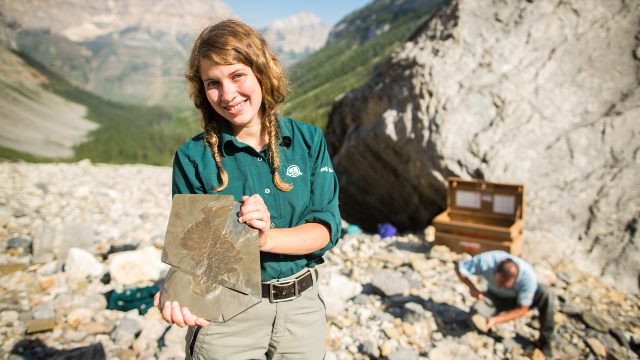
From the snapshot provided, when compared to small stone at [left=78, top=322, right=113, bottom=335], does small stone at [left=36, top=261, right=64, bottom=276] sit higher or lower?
higher

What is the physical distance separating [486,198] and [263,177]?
5.22 meters

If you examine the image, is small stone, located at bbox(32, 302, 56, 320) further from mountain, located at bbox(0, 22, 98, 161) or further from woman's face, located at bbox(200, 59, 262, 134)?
mountain, located at bbox(0, 22, 98, 161)

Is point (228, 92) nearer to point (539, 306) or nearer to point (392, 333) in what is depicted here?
point (392, 333)

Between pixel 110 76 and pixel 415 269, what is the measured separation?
134m

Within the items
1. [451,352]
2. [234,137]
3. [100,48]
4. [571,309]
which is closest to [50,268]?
[234,137]

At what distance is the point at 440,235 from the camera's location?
5727 millimetres

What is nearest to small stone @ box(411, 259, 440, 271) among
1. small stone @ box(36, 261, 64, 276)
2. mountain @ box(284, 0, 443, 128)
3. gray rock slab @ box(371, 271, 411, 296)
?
gray rock slab @ box(371, 271, 411, 296)

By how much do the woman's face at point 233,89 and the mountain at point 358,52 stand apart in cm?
5583

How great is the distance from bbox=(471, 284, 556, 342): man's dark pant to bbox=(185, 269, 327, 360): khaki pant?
3012 mm

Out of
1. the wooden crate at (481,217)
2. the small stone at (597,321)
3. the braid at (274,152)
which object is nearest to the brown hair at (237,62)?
the braid at (274,152)

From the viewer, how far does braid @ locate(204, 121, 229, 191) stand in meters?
1.72

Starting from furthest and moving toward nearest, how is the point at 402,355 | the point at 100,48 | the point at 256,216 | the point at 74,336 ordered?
the point at 100,48 → the point at 74,336 → the point at 402,355 → the point at 256,216

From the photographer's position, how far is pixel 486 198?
5.85 m

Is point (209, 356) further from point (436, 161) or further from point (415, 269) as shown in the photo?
point (436, 161)
